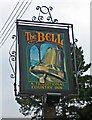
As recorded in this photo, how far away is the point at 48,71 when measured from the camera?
12.3 metres

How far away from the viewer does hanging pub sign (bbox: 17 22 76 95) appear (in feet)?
39.6

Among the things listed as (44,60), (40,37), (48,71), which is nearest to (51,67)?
(48,71)

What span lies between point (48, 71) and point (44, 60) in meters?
0.32

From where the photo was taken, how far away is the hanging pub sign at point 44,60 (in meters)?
12.1

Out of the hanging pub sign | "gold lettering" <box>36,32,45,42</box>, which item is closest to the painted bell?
the hanging pub sign

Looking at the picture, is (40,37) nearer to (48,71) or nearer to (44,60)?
(44,60)

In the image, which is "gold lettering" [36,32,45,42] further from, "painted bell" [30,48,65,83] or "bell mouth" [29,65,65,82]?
"bell mouth" [29,65,65,82]

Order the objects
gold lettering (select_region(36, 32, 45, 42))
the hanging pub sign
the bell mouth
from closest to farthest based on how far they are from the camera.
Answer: the hanging pub sign
the bell mouth
gold lettering (select_region(36, 32, 45, 42))

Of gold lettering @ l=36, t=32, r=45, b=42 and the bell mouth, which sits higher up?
gold lettering @ l=36, t=32, r=45, b=42

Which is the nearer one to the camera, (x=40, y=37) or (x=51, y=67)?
(x=51, y=67)

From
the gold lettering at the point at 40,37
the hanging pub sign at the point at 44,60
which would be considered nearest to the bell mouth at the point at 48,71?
the hanging pub sign at the point at 44,60

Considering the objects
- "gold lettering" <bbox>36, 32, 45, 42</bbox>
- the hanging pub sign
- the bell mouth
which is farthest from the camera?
"gold lettering" <bbox>36, 32, 45, 42</bbox>

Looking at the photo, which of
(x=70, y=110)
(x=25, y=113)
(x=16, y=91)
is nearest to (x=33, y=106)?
(x=25, y=113)

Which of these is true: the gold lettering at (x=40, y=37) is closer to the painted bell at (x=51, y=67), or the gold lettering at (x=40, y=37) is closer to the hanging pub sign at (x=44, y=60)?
the hanging pub sign at (x=44, y=60)
